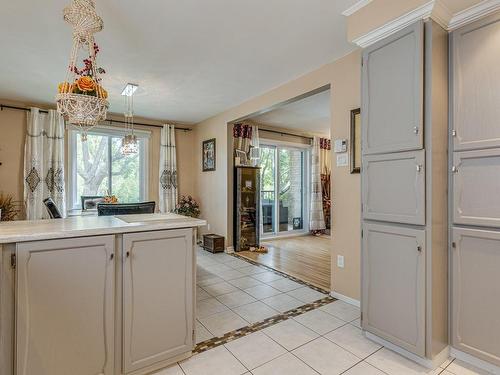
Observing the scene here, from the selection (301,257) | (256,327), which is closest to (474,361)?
(256,327)

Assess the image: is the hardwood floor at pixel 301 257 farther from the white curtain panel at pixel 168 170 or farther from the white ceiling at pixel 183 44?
the white ceiling at pixel 183 44

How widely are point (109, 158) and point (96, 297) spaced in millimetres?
4328

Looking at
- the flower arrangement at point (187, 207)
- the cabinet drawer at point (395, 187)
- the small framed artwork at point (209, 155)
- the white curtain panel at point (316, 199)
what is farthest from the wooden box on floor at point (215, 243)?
the cabinet drawer at point (395, 187)

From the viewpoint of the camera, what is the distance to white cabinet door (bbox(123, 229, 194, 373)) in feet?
5.54

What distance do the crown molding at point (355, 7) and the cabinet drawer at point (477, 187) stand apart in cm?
129

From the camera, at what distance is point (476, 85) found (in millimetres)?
1865

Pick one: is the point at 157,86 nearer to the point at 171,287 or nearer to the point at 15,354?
the point at 171,287

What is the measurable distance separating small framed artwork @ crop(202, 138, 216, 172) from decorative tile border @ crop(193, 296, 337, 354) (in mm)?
3396

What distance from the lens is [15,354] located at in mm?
1379

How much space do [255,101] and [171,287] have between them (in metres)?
3.29

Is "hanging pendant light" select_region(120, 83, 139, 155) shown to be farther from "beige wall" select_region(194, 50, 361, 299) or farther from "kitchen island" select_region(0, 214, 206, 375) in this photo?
"kitchen island" select_region(0, 214, 206, 375)

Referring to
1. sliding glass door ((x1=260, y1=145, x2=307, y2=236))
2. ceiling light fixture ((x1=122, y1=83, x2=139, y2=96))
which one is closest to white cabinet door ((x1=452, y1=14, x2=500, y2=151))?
ceiling light fixture ((x1=122, y1=83, x2=139, y2=96))

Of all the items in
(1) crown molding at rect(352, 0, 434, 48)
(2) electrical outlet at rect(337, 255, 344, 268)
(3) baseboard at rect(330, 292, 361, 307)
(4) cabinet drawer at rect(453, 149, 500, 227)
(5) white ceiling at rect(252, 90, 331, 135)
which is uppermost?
(5) white ceiling at rect(252, 90, 331, 135)

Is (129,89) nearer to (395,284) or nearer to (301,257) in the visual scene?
(301,257)
